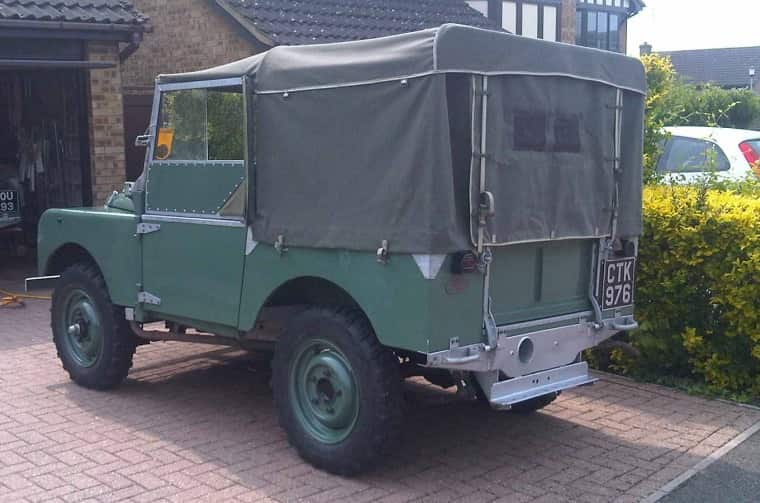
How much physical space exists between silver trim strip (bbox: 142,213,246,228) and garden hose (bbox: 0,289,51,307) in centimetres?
447

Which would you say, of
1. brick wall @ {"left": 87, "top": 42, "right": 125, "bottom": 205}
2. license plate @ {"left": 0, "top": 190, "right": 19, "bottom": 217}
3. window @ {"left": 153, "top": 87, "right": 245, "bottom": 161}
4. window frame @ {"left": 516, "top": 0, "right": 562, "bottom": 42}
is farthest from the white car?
window frame @ {"left": 516, "top": 0, "right": 562, "bottom": 42}

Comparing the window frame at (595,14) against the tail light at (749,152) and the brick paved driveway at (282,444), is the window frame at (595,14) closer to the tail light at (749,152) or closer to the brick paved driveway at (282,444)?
the tail light at (749,152)

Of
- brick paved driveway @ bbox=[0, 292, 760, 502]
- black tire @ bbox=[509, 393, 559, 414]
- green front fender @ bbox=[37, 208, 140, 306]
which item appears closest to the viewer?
brick paved driveway @ bbox=[0, 292, 760, 502]

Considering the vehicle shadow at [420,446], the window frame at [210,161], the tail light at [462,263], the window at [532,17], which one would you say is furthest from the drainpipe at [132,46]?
the window at [532,17]

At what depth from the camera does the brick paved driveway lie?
4809 mm

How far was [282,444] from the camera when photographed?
17.9ft

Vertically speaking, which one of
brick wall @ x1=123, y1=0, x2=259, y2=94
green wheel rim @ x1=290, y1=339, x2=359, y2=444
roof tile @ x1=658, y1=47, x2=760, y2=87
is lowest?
green wheel rim @ x1=290, y1=339, x2=359, y2=444

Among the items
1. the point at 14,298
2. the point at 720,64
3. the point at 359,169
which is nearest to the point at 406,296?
the point at 359,169

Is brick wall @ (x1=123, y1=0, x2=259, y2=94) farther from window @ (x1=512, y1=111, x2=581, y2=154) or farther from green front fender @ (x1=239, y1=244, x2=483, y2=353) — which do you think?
green front fender @ (x1=239, y1=244, x2=483, y2=353)

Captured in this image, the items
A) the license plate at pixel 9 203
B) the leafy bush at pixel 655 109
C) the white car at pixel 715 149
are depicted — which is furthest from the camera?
the license plate at pixel 9 203

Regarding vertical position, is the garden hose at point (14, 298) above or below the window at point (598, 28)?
below

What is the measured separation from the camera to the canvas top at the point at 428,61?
4.41m

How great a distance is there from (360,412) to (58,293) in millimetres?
3196

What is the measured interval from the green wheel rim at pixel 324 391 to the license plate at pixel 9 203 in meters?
9.27
